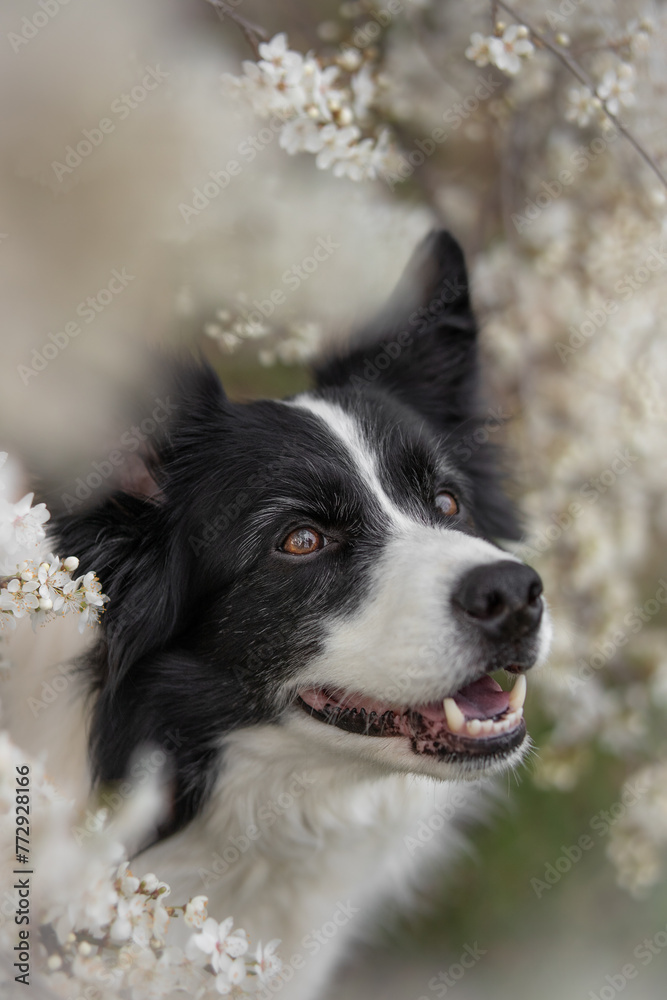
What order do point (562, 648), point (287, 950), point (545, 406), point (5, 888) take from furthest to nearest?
point (545, 406) < point (562, 648) < point (287, 950) < point (5, 888)

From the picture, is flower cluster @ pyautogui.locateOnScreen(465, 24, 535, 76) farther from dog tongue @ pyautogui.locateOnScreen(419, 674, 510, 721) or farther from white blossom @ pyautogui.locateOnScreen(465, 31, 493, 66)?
dog tongue @ pyautogui.locateOnScreen(419, 674, 510, 721)

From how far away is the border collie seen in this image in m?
A: 1.94

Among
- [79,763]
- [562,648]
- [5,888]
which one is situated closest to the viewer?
[5,888]

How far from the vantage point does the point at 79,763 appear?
2.34 metres

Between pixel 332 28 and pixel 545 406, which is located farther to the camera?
pixel 545 406

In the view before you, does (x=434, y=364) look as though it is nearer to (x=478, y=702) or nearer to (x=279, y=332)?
(x=279, y=332)

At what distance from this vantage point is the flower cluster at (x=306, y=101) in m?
2.32

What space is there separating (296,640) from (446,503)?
2.37ft

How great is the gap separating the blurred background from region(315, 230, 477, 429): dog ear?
0.23 meters

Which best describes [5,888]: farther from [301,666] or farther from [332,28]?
[332,28]

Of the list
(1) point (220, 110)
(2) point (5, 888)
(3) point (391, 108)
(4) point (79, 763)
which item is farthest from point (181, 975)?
(3) point (391, 108)

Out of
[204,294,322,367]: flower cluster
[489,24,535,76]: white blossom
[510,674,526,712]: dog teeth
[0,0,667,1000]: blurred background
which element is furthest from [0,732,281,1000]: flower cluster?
[489,24,535,76]: white blossom

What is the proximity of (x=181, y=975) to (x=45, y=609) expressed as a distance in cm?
102

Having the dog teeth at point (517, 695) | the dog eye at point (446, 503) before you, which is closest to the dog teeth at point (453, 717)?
the dog teeth at point (517, 695)
